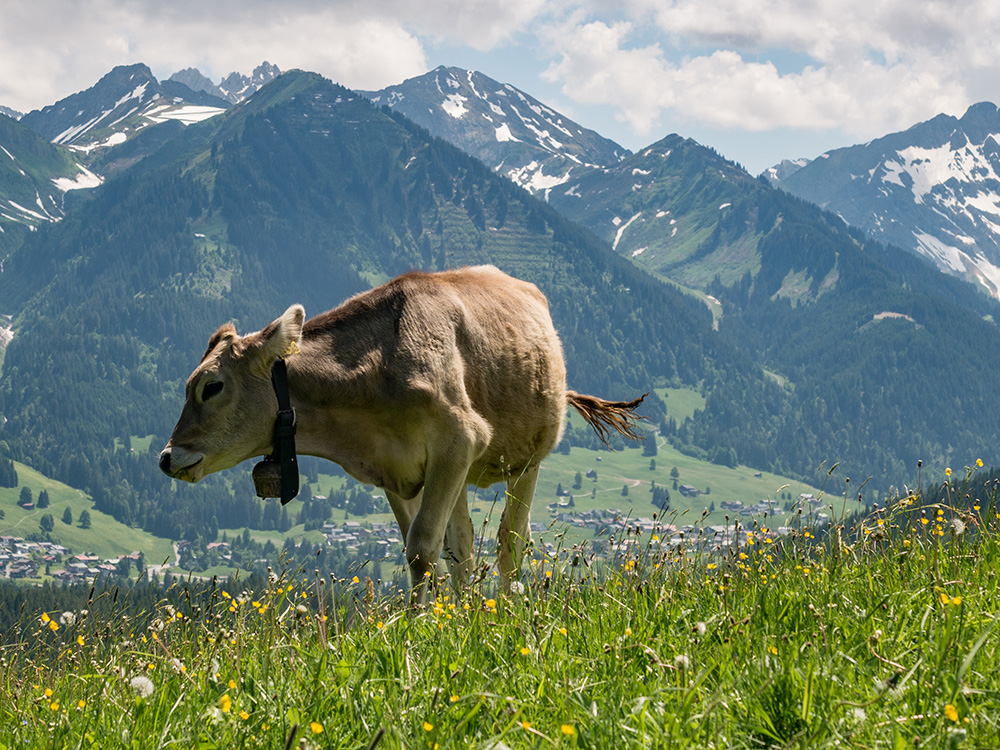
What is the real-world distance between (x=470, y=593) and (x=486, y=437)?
7.95ft

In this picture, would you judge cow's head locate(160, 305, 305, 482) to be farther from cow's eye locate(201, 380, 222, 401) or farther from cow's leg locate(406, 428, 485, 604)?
cow's leg locate(406, 428, 485, 604)

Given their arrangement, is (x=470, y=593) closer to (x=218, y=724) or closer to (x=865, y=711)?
(x=218, y=724)

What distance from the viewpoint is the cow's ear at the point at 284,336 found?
23.7 ft

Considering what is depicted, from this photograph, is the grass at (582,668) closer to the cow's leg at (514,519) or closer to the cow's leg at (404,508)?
the cow's leg at (404,508)

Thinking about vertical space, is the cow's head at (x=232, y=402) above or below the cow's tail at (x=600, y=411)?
above

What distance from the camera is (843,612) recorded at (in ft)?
14.9

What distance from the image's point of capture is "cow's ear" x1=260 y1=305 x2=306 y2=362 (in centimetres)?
723

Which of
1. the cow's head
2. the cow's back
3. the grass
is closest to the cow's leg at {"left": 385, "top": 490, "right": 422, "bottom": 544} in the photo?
the cow's back

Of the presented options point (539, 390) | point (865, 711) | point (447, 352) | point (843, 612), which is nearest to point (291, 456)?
point (447, 352)

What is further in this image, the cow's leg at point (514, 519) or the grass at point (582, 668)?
the cow's leg at point (514, 519)

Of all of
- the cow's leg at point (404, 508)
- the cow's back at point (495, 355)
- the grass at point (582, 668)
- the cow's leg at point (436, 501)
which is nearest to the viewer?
the grass at point (582, 668)

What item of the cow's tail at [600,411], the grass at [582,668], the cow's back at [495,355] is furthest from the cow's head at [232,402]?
the cow's tail at [600,411]

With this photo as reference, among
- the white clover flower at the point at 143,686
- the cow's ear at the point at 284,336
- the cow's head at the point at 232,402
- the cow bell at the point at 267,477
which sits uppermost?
the cow's ear at the point at 284,336

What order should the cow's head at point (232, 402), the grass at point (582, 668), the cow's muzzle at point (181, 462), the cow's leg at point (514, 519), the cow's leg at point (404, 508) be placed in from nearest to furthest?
the grass at point (582, 668) → the cow's muzzle at point (181, 462) → the cow's head at point (232, 402) → the cow's leg at point (404, 508) → the cow's leg at point (514, 519)
